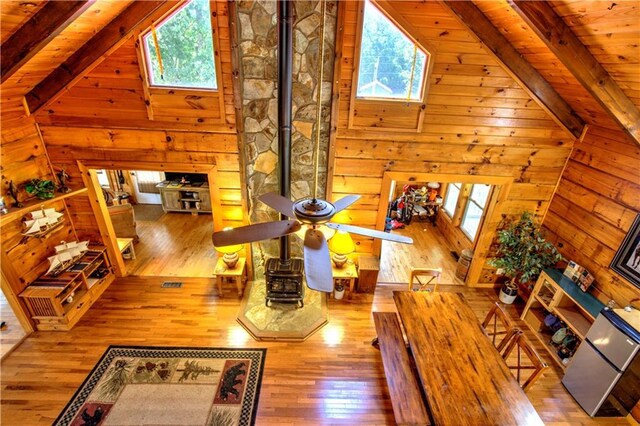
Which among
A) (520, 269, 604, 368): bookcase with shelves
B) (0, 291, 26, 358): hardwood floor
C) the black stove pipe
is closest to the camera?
the black stove pipe

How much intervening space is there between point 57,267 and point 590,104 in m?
7.25

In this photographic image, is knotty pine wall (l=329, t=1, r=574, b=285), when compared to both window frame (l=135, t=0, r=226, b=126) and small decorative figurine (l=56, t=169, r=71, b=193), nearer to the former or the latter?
window frame (l=135, t=0, r=226, b=126)

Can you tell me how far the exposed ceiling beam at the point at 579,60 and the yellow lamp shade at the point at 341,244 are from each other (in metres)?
2.97

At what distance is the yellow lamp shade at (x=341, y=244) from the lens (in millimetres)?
4136

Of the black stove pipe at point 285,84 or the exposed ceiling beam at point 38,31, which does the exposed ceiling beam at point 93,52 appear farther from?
the black stove pipe at point 285,84

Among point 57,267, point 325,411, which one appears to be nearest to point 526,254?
point 325,411

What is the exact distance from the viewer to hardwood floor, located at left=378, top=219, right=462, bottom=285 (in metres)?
5.51

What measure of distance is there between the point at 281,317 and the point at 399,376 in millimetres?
1912

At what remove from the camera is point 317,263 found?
Answer: 181 cm

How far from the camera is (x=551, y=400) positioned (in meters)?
3.48

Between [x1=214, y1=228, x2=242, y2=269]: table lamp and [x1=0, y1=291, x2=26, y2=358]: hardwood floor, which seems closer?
[x1=0, y1=291, x2=26, y2=358]: hardwood floor

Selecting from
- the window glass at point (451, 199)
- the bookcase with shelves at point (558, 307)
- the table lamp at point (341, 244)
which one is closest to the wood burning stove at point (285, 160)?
the table lamp at point (341, 244)

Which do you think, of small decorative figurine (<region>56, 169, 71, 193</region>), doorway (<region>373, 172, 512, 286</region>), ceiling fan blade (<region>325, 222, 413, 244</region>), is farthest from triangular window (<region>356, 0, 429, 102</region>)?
small decorative figurine (<region>56, 169, 71, 193</region>)

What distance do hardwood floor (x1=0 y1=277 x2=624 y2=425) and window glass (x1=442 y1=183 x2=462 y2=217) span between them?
8.04 ft
